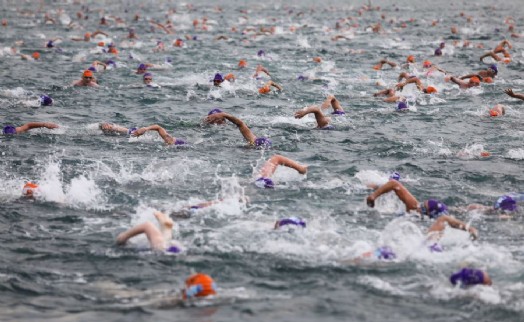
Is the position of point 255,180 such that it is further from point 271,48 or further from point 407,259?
point 271,48

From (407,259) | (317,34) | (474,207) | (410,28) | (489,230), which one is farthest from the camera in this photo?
(410,28)

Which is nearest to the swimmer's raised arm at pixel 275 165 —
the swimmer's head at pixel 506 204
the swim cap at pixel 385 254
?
the swimmer's head at pixel 506 204

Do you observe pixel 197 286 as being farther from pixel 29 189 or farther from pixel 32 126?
pixel 32 126

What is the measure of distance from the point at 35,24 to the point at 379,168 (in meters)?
28.1

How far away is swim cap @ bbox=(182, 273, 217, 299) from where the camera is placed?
7555 millimetres

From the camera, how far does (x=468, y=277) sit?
304 inches

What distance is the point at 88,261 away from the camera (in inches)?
Answer: 339

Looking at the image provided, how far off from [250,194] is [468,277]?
13.6 ft

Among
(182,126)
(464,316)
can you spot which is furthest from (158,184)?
(464,316)

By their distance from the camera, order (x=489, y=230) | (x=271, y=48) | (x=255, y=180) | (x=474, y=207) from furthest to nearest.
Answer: (x=271, y=48) → (x=255, y=180) → (x=474, y=207) → (x=489, y=230)

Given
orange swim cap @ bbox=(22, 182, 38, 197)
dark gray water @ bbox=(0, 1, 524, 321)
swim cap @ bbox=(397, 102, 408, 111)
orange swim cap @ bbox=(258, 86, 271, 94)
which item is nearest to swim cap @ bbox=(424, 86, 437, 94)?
dark gray water @ bbox=(0, 1, 524, 321)

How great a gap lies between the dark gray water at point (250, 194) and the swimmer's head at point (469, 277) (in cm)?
9

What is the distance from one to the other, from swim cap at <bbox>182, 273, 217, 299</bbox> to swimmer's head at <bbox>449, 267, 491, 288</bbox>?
2473 millimetres

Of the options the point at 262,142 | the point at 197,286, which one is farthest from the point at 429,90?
the point at 197,286
